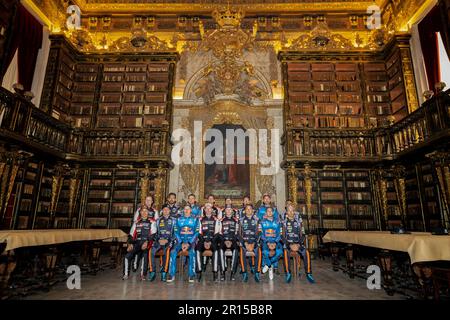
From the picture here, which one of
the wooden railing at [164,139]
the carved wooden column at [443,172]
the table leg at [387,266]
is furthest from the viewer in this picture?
the wooden railing at [164,139]

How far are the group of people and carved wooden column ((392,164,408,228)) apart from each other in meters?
4.84

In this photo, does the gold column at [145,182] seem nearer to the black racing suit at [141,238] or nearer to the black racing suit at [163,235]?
the black racing suit at [141,238]

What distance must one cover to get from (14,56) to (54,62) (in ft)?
3.88

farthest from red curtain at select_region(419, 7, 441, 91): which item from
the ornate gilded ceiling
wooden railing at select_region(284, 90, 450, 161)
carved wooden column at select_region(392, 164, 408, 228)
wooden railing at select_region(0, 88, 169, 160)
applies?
wooden railing at select_region(0, 88, 169, 160)

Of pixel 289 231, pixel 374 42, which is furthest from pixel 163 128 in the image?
pixel 374 42

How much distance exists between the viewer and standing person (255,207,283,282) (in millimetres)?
4816

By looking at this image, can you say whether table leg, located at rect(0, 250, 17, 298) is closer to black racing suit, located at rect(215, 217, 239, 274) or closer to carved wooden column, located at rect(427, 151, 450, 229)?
black racing suit, located at rect(215, 217, 239, 274)

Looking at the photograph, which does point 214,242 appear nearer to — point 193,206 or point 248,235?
point 248,235

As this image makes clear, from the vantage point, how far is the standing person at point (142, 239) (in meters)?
4.72

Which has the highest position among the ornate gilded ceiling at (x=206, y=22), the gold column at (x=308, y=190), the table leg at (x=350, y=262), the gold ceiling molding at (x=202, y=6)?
the gold ceiling molding at (x=202, y=6)

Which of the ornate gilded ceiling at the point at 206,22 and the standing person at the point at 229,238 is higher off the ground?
the ornate gilded ceiling at the point at 206,22

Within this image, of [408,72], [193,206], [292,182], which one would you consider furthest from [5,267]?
[408,72]

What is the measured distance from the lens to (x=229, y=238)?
5.02 m

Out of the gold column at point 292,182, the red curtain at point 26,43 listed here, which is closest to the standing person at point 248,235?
the gold column at point 292,182
